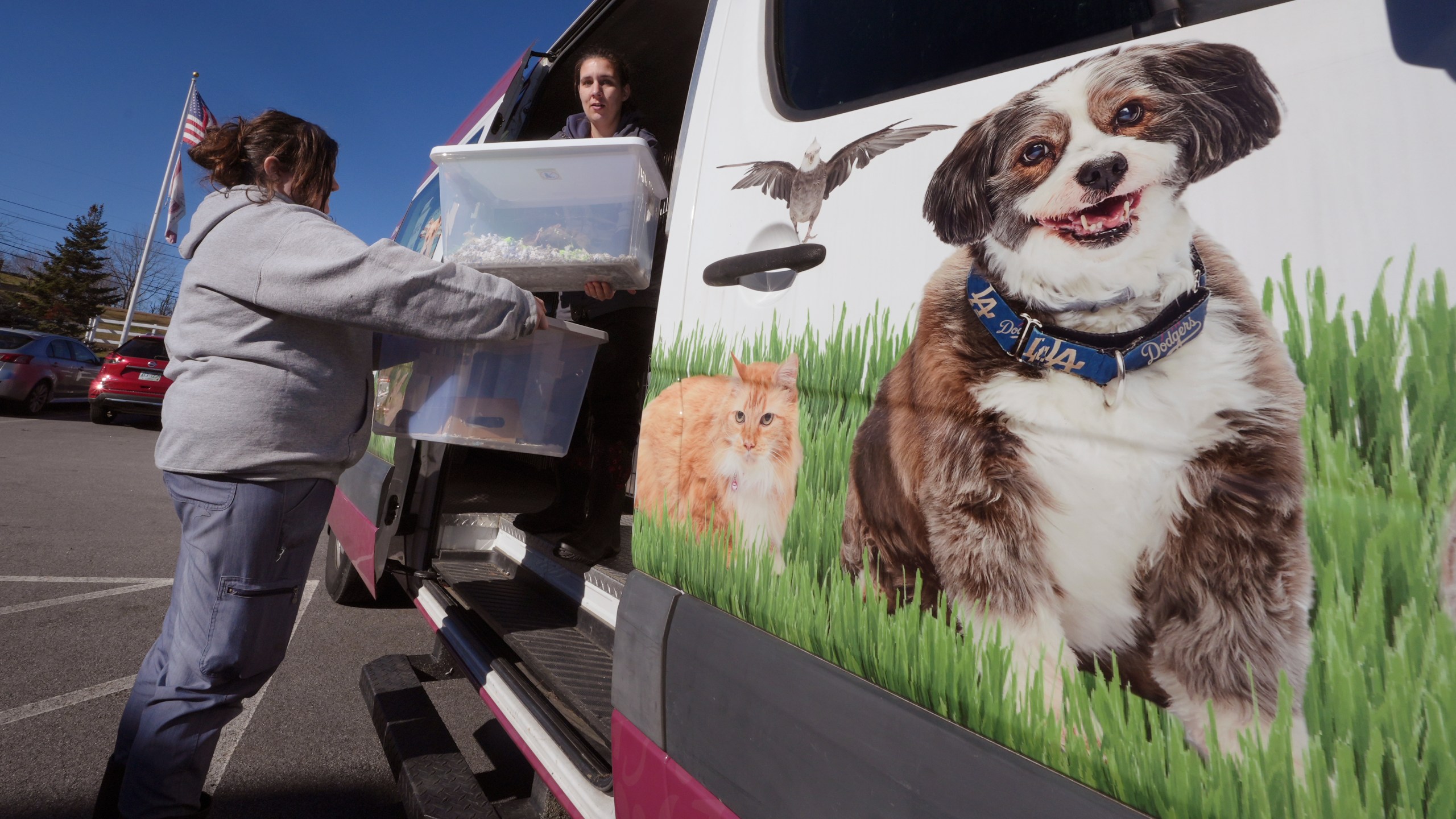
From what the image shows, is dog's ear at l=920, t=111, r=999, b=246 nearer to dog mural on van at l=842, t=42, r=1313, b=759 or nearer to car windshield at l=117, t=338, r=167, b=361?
dog mural on van at l=842, t=42, r=1313, b=759

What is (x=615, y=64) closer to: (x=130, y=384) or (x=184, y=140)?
(x=130, y=384)

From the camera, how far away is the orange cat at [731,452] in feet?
3.75

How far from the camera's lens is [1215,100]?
0.78 metres

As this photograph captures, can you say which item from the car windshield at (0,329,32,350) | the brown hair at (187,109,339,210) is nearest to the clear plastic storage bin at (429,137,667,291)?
the brown hair at (187,109,339,210)

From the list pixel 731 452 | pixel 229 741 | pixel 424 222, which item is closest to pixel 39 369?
pixel 424 222

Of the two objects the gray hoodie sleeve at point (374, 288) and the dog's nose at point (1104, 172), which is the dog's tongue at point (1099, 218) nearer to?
the dog's nose at point (1104, 172)

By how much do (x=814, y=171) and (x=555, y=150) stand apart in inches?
33.3

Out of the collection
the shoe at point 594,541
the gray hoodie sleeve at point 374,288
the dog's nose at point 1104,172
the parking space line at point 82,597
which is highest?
the dog's nose at point 1104,172

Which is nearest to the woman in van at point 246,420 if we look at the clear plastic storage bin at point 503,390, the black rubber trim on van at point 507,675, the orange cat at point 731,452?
the clear plastic storage bin at point 503,390

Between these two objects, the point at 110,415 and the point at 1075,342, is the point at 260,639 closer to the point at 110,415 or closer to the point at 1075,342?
the point at 1075,342

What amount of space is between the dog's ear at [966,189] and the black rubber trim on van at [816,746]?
61 cm

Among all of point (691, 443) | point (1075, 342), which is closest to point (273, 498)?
point (691, 443)

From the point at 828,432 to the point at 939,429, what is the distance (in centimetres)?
17

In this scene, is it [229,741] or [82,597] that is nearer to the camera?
[229,741]
